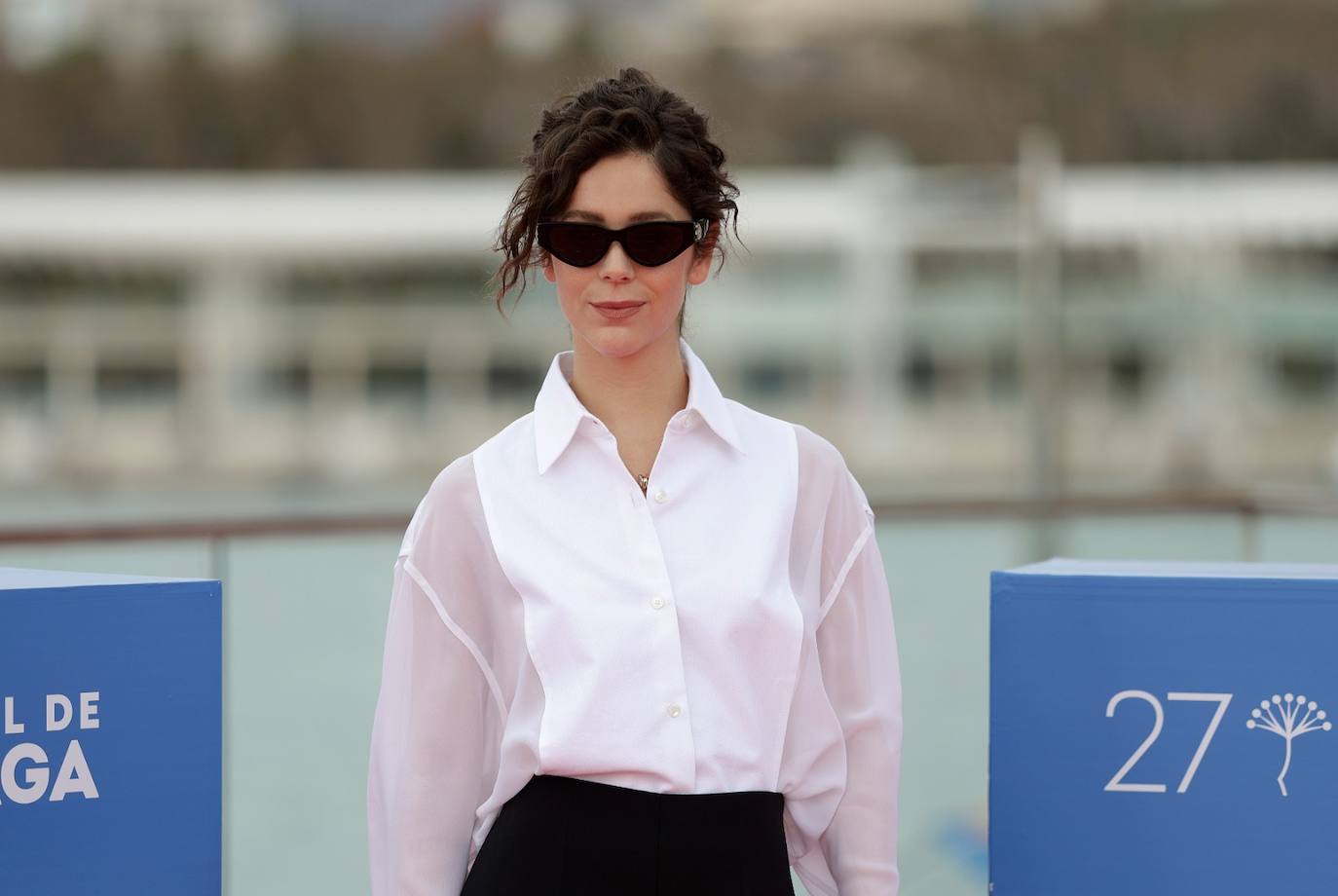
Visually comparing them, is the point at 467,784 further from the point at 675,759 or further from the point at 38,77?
the point at 38,77

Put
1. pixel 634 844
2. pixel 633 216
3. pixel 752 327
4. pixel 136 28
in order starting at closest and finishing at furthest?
pixel 634 844 < pixel 633 216 < pixel 752 327 < pixel 136 28

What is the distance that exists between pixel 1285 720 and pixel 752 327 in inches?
986

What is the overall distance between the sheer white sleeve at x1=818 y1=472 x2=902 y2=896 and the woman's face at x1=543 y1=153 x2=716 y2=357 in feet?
0.93

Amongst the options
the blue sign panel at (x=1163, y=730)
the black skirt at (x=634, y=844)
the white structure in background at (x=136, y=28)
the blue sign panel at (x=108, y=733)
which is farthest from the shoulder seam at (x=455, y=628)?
the white structure in background at (x=136, y=28)

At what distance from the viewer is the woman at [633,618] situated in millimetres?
1856

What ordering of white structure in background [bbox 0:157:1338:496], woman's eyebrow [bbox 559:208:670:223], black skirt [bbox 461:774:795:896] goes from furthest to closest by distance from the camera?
white structure in background [bbox 0:157:1338:496], woman's eyebrow [bbox 559:208:670:223], black skirt [bbox 461:774:795:896]

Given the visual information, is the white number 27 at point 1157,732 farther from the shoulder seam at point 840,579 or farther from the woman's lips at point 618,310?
the woman's lips at point 618,310

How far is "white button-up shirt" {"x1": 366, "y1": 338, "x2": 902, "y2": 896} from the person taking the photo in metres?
1.86

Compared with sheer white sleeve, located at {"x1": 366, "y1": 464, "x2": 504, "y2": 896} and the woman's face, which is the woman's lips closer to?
the woman's face

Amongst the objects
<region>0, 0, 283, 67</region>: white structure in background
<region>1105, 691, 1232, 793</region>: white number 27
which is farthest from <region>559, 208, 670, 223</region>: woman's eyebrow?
<region>0, 0, 283, 67</region>: white structure in background

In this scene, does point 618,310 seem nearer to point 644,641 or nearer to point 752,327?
point 644,641

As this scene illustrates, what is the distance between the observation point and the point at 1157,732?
2008 millimetres

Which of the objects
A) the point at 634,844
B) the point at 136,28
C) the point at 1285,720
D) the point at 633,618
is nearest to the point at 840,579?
the point at 633,618

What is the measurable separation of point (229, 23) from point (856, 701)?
132 ft
